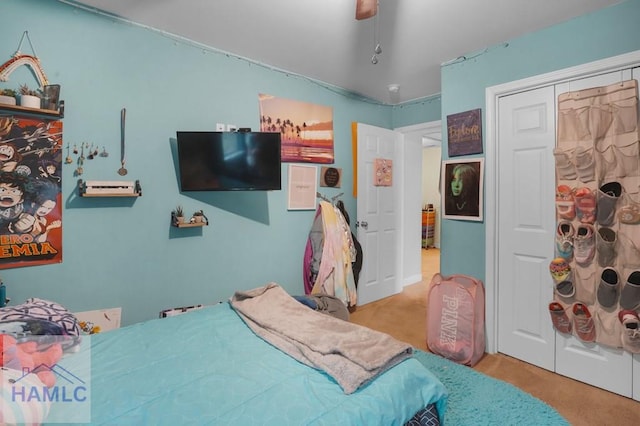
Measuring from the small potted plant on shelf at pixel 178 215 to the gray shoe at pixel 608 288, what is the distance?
2.95m

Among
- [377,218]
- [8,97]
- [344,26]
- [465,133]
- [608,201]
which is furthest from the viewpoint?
[377,218]

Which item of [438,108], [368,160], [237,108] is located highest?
[438,108]

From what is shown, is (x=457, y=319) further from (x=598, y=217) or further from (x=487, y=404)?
(x=598, y=217)

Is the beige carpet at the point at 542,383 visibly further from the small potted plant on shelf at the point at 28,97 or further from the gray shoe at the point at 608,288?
the small potted plant on shelf at the point at 28,97

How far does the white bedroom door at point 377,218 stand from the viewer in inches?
145

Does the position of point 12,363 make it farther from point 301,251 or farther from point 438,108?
point 438,108

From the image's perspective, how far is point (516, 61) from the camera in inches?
97.0

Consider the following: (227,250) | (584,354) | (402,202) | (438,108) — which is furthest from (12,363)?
(438,108)

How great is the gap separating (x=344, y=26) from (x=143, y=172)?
5.91 feet

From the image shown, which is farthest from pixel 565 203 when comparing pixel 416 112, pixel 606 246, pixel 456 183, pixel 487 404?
pixel 416 112

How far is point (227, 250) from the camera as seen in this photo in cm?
278

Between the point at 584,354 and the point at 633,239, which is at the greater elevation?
the point at 633,239

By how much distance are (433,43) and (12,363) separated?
3074 mm

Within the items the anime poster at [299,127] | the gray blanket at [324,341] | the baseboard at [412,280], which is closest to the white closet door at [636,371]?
the gray blanket at [324,341]
